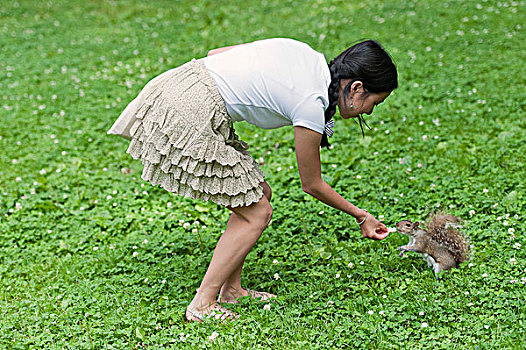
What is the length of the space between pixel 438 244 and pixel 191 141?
5.34ft

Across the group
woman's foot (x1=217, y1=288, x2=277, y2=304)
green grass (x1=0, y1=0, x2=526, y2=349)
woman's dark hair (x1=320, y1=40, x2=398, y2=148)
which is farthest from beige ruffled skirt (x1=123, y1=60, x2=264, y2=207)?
green grass (x1=0, y1=0, x2=526, y2=349)

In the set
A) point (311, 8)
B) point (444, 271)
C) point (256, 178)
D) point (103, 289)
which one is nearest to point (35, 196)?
point (103, 289)

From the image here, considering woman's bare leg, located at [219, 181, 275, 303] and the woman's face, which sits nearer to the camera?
the woman's face

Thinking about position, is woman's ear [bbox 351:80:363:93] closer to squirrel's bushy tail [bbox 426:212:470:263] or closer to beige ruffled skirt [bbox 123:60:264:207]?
beige ruffled skirt [bbox 123:60:264:207]

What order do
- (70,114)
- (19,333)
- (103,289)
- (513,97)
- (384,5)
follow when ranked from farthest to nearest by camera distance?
(384,5) < (70,114) < (513,97) < (103,289) < (19,333)

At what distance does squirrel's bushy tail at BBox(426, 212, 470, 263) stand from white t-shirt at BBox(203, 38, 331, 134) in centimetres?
127

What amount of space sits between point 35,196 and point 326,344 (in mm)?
3038

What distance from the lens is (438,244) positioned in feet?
11.7

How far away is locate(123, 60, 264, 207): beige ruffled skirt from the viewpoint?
9.86ft

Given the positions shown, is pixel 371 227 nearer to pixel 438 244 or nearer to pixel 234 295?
pixel 438 244

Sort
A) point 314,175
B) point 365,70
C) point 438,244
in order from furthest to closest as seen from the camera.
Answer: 1. point 438,244
2. point 314,175
3. point 365,70

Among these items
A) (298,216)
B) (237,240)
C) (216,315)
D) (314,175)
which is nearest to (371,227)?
(314,175)

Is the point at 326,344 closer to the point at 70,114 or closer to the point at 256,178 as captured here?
the point at 256,178

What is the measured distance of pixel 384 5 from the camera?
29.9 ft
